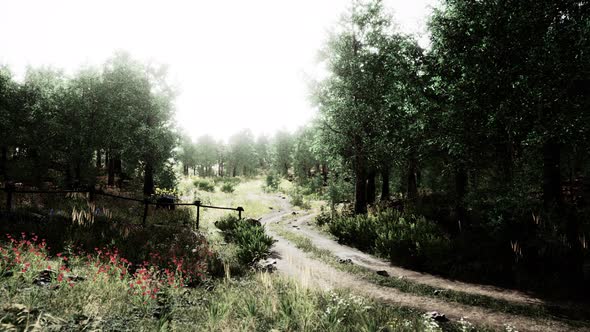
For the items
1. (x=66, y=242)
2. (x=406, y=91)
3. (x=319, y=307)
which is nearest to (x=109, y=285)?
(x=66, y=242)

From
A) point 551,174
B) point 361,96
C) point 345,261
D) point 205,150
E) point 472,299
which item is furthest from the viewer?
point 205,150

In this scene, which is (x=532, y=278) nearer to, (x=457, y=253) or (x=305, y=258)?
(x=457, y=253)

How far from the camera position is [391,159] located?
690 inches

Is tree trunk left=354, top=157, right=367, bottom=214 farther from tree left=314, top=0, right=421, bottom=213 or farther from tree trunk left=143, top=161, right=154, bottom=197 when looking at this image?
tree trunk left=143, top=161, right=154, bottom=197

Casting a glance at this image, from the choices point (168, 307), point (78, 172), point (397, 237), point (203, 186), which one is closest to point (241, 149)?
point (203, 186)

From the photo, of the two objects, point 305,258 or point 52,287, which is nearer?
point 52,287

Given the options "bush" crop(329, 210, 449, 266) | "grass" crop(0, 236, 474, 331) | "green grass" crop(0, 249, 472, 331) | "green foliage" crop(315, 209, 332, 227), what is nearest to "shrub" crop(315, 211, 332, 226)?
"green foliage" crop(315, 209, 332, 227)

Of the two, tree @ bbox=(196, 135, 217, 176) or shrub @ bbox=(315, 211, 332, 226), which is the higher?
tree @ bbox=(196, 135, 217, 176)

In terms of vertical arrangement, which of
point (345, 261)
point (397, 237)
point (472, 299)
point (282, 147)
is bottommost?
point (345, 261)

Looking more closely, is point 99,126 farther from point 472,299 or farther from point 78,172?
point 472,299

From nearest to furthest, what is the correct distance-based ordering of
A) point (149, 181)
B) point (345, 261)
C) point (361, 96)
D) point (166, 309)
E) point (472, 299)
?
point (166, 309)
point (472, 299)
point (345, 261)
point (361, 96)
point (149, 181)

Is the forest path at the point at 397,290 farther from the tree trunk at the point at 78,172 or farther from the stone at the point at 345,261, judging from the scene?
the tree trunk at the point at 78,172

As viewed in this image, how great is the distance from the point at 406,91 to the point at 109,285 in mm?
13148

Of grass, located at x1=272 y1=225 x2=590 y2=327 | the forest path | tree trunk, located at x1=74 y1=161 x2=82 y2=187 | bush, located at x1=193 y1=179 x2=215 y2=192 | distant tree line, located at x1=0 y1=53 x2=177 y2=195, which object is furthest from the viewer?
bush, located at x1=193 y1=179 x2=215 y2=192
